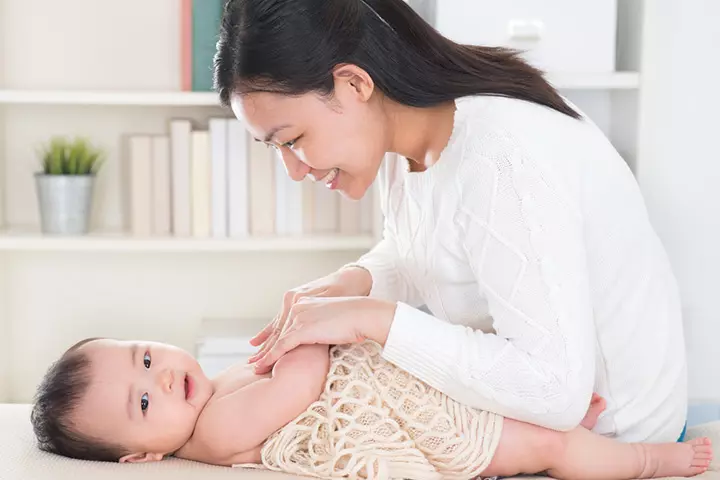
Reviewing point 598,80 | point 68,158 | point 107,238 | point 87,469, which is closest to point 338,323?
point 87,469

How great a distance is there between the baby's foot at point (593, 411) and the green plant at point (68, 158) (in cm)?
142

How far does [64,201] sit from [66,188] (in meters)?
0.03

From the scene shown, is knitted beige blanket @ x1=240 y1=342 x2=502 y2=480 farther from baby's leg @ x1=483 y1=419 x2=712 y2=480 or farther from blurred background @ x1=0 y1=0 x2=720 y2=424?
blurred background @ x1=0 y1=0 x2=720 y2=424

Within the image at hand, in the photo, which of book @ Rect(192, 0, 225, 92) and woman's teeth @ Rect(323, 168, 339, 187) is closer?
woman's teeth @ Rect(323, 168, 339, 187)

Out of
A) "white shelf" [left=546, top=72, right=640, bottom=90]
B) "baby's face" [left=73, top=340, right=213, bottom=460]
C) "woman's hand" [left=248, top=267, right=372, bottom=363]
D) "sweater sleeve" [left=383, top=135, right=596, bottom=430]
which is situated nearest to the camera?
A: "sweater sleeve" [left=383, top=135, right=596, bottom=430]

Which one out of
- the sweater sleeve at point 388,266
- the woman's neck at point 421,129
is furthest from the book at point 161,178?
the woman's neck at point 421,129

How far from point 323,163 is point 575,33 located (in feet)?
3.00

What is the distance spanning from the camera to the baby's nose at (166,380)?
1.43m

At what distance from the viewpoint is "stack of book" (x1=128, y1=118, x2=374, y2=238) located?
7.83 ft

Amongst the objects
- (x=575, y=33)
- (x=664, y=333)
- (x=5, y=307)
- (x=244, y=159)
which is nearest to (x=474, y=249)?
(x=664, y=333)

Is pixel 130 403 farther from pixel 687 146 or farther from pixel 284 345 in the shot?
Result: pixel 687 146

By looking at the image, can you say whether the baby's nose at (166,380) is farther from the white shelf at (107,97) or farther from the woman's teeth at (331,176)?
the white shelf at (107,97)

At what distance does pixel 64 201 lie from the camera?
234cm

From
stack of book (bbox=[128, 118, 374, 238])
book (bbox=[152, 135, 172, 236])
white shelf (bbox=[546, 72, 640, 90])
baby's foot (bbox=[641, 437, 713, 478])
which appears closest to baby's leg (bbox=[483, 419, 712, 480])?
baby's foot (bbox=[641, 437, 713, 478])
